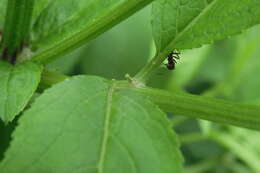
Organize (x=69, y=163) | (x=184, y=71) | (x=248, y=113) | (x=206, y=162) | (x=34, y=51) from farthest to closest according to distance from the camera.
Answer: (x=206, y=162)
(x=184, y=71)
(x=34, y=51)
(x=248, y=113)
(x=69, y=163)

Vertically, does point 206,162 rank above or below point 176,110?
below

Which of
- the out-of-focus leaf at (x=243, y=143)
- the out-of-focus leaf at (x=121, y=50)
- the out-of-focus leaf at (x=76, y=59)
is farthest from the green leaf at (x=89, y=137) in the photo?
the out-of-focus leaf at (x=243, y=143)

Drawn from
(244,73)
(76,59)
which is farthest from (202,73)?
(76,59)

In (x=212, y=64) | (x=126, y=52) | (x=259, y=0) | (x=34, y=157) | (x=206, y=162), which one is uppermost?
(x=259, y=0)

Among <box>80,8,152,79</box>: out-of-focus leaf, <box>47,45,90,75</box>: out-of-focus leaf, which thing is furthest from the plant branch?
<box>80,8,152,79</box>: out-of-focus leaf

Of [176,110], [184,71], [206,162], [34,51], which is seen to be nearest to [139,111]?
[176,110]

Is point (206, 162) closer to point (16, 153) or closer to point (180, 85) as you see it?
point (180, 85)
